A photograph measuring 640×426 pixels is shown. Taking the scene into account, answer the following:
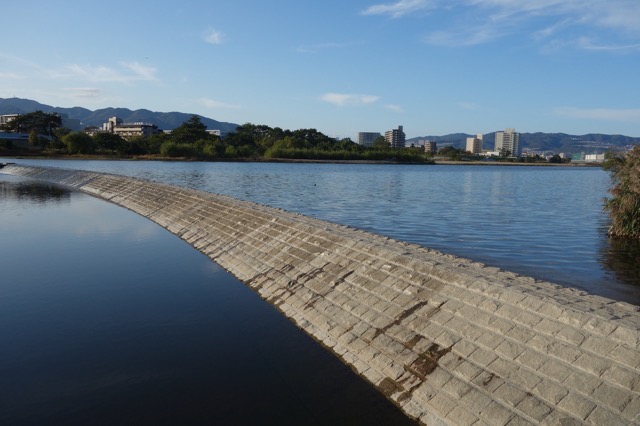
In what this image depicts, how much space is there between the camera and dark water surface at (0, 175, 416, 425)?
773 cm

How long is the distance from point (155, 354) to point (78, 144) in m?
122

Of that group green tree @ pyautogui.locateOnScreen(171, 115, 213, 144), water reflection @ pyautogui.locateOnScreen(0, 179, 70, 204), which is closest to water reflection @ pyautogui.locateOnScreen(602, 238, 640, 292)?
water reflection @ pyautogui.locateOnScreen(0, 179, 70, 204)

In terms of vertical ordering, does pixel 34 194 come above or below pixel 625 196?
below

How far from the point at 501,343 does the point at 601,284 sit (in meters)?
9.71

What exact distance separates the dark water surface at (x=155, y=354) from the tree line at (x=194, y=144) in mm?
115131

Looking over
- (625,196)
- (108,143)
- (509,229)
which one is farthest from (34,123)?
(625,196)

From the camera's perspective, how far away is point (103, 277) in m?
15.2

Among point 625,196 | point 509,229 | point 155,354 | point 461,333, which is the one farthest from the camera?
point 509,229

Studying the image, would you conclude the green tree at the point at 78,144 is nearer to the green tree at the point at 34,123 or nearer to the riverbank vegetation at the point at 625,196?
the green tree at the point at 34,123

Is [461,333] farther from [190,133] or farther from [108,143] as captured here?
[190,133]

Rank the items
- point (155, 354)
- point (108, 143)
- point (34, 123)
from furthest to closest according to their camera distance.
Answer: point (34, 123), point (108, 143), point (155, 354)

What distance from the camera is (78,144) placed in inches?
4633

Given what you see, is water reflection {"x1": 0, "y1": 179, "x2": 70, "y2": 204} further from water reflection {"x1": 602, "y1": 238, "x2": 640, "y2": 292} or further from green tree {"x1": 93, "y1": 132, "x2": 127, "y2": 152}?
green tree {"x1": 93, "y1": 132, "x2": 127, "y2": 152}

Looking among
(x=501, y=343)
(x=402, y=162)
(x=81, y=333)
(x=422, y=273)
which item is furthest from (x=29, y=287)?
(x=402, y=162)
